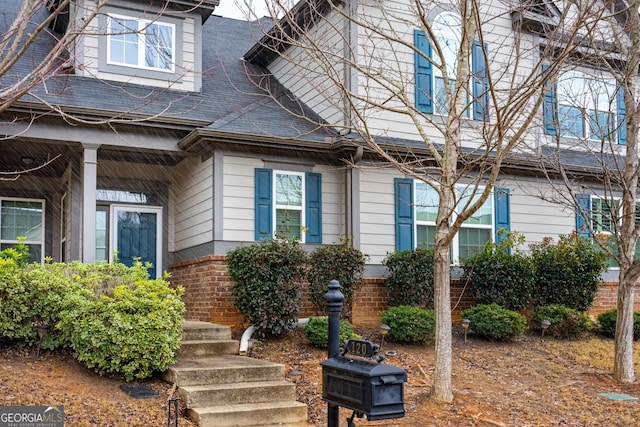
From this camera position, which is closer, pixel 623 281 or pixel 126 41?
pixel 623 281

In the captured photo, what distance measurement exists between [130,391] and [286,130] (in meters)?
5.88

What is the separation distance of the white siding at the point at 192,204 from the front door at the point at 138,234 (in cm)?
28

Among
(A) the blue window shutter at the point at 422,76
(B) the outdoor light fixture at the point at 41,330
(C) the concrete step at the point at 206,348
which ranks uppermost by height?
(A) the blue window shutter at the point at 422,76

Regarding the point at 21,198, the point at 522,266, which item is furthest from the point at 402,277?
the point at 21,198

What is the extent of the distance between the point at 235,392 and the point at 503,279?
590cm

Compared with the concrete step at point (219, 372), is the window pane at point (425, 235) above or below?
above

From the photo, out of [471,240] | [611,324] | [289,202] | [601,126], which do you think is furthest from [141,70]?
[611,324]

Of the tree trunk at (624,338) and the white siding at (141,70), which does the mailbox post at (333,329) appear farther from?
the white siding at (141,70)

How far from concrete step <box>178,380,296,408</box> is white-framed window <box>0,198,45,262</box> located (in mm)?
6929

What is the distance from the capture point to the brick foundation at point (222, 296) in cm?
1092

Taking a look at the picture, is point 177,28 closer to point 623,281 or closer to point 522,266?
point 522,266

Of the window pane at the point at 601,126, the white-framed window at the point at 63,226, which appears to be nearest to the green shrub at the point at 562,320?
the window pane at the point at 601,126

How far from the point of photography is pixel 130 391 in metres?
7.26

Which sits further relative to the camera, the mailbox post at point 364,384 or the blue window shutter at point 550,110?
the blue window shutter at point 550,110
